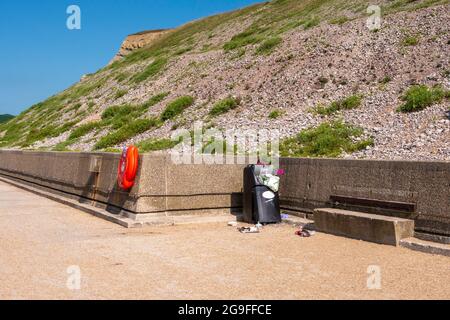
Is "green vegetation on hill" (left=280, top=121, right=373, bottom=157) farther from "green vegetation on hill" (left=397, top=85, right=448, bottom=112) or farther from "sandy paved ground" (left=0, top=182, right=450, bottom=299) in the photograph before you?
"sandy paved ground" (left=0, top=182, right=450, bottom=299)

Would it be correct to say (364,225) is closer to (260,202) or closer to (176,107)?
(260,202)

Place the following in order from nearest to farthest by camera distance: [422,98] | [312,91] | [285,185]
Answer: [285,185] < [422,98] < [312,91]

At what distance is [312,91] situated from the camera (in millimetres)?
25375

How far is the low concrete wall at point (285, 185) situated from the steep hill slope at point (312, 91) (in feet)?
23.5

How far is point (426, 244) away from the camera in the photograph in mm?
7277

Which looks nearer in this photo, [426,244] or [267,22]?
[426,244]

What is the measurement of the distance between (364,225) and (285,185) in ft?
8.76

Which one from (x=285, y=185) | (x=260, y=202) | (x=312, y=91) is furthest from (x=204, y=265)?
(x=312, y=91)

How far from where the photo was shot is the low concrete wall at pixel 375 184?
755 cm

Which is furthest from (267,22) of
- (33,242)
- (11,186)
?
(33,242)

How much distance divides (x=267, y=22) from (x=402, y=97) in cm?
2806

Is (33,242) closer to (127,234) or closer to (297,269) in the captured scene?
(127,234)

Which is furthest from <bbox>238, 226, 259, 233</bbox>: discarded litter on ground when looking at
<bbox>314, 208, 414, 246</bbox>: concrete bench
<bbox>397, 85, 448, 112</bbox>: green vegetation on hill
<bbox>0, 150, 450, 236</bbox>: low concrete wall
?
<bbox>397, 85, 448, 112</bbox>: green vegetation on hill

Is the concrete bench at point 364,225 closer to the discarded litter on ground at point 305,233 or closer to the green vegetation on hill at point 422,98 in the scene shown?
the discarded litter on ground at point 305,233
